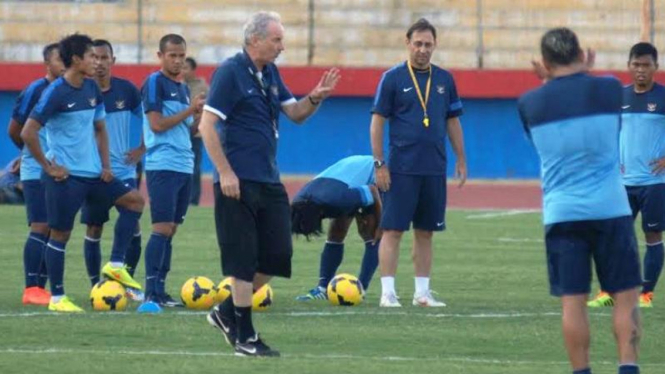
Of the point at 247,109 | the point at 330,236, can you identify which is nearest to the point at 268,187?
the point at 247,109

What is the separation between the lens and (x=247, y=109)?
1039 cm

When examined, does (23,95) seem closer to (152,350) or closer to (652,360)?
(152,350)

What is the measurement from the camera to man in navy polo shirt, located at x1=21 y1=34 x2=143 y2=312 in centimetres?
1277

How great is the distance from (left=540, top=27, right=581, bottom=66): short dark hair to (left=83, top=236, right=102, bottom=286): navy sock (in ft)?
20.9

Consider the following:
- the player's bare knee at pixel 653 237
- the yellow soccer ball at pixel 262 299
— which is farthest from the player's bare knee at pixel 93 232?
the player's bare knee at pixel 653 237

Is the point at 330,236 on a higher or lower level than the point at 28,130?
lower

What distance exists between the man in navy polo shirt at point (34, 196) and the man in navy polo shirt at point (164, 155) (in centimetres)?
92

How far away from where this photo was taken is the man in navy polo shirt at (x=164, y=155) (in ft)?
43.2

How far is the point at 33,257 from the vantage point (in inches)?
539

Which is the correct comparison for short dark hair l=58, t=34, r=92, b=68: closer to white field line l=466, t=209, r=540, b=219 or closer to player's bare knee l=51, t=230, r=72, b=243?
player's bare knee l=51, t=230, r=72, b=243

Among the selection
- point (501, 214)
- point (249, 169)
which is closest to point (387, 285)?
point (249, 169)

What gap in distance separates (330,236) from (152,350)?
4.16 meters

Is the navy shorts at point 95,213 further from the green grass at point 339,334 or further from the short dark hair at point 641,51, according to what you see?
the short dark hair at point 641,51

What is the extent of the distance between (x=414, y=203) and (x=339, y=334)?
7.45 feet
